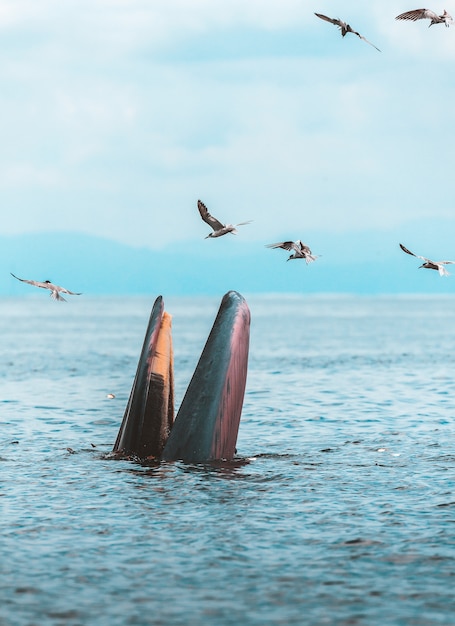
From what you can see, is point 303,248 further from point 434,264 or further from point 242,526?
point 242,526

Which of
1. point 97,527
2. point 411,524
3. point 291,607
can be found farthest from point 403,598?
point 97,527

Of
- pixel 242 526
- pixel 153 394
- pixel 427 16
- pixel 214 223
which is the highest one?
pixel 427 16

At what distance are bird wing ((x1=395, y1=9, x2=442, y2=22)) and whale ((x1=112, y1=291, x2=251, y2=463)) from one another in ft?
30.1

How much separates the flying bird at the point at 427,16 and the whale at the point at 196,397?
902 cm

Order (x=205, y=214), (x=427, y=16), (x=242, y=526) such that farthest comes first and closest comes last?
(x=427, y=16), (x=205, y=214), (x=242, y=526)

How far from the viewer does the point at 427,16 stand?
2300cm

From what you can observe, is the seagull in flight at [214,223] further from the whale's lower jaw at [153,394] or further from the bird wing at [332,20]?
the bird wing at [332,20]

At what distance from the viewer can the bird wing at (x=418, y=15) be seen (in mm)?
22938

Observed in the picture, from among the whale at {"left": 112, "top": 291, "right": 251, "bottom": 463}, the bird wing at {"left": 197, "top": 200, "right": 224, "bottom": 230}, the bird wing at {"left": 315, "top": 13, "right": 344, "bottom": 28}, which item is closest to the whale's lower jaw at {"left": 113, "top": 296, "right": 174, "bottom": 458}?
the whale at {"left": 112, "top": 291, "right": 251, "bottom": 463}

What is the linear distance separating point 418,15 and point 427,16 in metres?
0.37

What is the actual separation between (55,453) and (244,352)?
6.20 m

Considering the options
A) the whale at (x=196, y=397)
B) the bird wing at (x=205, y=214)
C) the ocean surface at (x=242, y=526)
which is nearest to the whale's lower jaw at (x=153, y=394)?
the whale at (x=196, y=397)

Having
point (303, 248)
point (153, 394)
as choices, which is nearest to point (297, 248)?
point (303, 248)

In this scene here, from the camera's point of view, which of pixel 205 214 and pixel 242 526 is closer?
pixel 242 526
